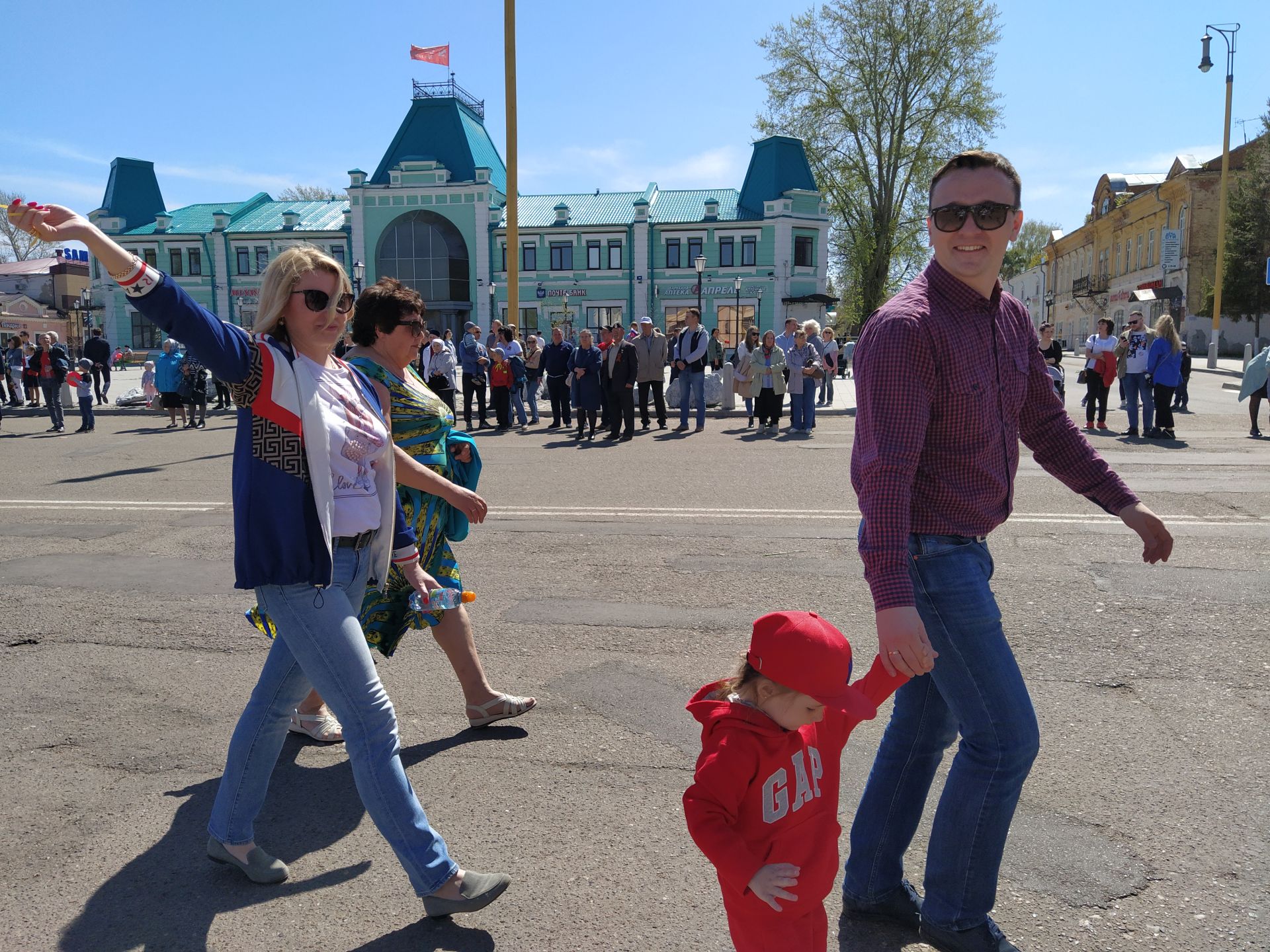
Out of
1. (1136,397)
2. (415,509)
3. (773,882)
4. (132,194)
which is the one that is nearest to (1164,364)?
(1136,397)

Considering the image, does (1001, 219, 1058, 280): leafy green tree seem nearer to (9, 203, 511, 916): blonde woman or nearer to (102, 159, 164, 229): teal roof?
(102, 159, 164, 229): teal roof

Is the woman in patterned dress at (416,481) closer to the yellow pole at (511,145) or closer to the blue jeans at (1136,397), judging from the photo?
the blue jeans at (1136,397)

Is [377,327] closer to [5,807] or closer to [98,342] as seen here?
[5,807]

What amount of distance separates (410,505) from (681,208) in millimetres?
52766

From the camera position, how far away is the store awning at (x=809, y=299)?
5162 cm

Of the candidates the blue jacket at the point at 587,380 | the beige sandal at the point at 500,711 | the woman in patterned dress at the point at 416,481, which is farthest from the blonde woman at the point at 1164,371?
the woman in patterned dress at the point at 416,481

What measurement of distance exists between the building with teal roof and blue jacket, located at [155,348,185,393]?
34980mm

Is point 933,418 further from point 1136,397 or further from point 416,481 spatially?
point 1136,397

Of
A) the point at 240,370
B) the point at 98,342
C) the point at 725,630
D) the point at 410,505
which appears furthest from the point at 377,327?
the point at 98,342

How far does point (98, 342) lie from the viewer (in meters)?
23.3

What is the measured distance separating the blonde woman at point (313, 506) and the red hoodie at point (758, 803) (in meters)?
1.00

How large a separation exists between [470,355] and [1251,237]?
4380 cm

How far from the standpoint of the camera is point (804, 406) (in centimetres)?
1608

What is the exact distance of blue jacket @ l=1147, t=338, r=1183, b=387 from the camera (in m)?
13.5
